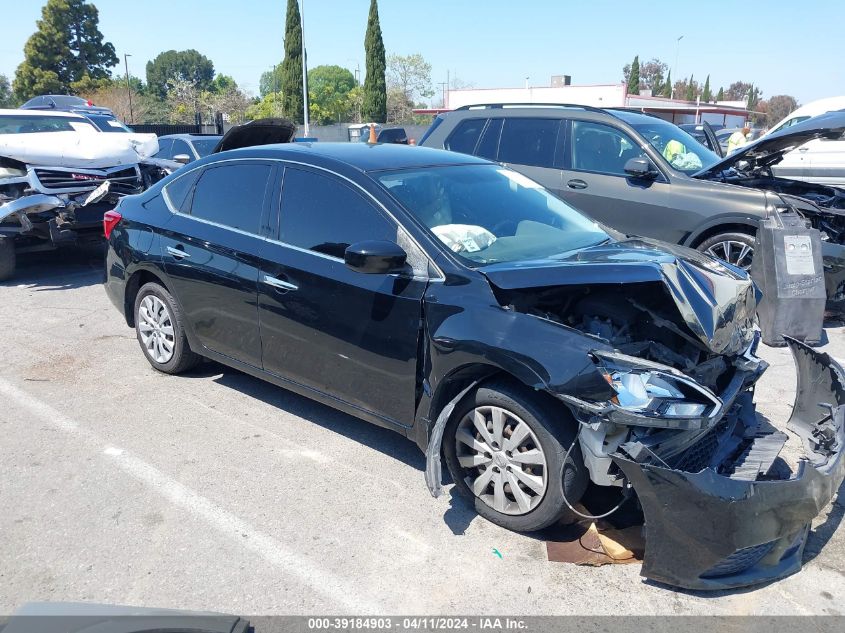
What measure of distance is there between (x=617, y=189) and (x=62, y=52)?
212 feet

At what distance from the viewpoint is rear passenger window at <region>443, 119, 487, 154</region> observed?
8119 mm

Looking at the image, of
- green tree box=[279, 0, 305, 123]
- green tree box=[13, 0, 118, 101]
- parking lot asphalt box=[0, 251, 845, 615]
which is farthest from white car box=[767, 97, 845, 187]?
→ green tree box=[13, 0, 118, 101]

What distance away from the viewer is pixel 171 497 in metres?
3.76

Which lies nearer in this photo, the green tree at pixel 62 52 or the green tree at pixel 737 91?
the green tree at pixel 62 52

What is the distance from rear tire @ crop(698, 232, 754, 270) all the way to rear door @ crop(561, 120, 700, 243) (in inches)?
9.5

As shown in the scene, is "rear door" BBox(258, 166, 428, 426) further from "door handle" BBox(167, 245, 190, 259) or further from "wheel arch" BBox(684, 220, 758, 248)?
"wheel arch" BBox(684, 220, 758, 248)

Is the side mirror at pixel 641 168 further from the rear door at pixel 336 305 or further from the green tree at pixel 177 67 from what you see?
the green tree at pixel 177 67

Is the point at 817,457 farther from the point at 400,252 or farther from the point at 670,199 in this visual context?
the point at 670,199

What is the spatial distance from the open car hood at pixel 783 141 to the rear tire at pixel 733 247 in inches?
28.4

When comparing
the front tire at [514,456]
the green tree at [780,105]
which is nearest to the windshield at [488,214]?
the front tire at [514,456]

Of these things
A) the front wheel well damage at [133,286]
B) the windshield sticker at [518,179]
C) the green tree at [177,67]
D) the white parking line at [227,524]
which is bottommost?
the white parking line at [227,524]

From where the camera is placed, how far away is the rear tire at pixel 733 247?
6.76 m

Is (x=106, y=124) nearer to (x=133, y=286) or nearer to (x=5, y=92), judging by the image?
(x=133, y=286)

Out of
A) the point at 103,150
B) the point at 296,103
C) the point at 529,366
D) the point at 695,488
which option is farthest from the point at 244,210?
the point at 296,103
